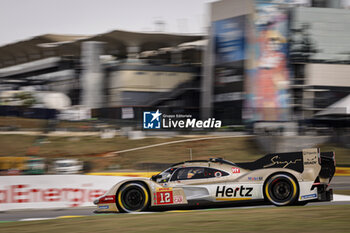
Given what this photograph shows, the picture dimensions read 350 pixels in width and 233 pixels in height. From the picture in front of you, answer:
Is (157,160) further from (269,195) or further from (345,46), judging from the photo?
(345,46)

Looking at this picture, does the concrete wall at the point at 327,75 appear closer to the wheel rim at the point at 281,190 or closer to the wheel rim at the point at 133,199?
the wheel rim at the point at 281,190

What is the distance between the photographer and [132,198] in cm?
993

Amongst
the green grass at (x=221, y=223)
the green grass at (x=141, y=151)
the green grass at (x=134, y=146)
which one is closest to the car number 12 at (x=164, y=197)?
the green grass at (x=221, y=223)

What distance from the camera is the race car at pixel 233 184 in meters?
9.39

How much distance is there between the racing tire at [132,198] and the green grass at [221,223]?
1.39 m

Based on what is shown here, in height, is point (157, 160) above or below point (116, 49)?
below

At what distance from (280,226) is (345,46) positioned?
3757 centimetres

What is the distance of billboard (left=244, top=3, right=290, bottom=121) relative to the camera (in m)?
36.2

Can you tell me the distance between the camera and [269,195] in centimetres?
941

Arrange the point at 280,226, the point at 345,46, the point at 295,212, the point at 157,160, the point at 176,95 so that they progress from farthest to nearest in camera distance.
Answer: the point at 176,95
the point at 345,46
the point at 157,160
the point at 295,212
the point at 280,226

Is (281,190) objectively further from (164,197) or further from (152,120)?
(152,120)

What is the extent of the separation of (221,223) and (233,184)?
2532 millimetres

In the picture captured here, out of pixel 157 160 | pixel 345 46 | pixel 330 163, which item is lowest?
pixel 157 160

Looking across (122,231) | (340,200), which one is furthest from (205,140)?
(122,231)
